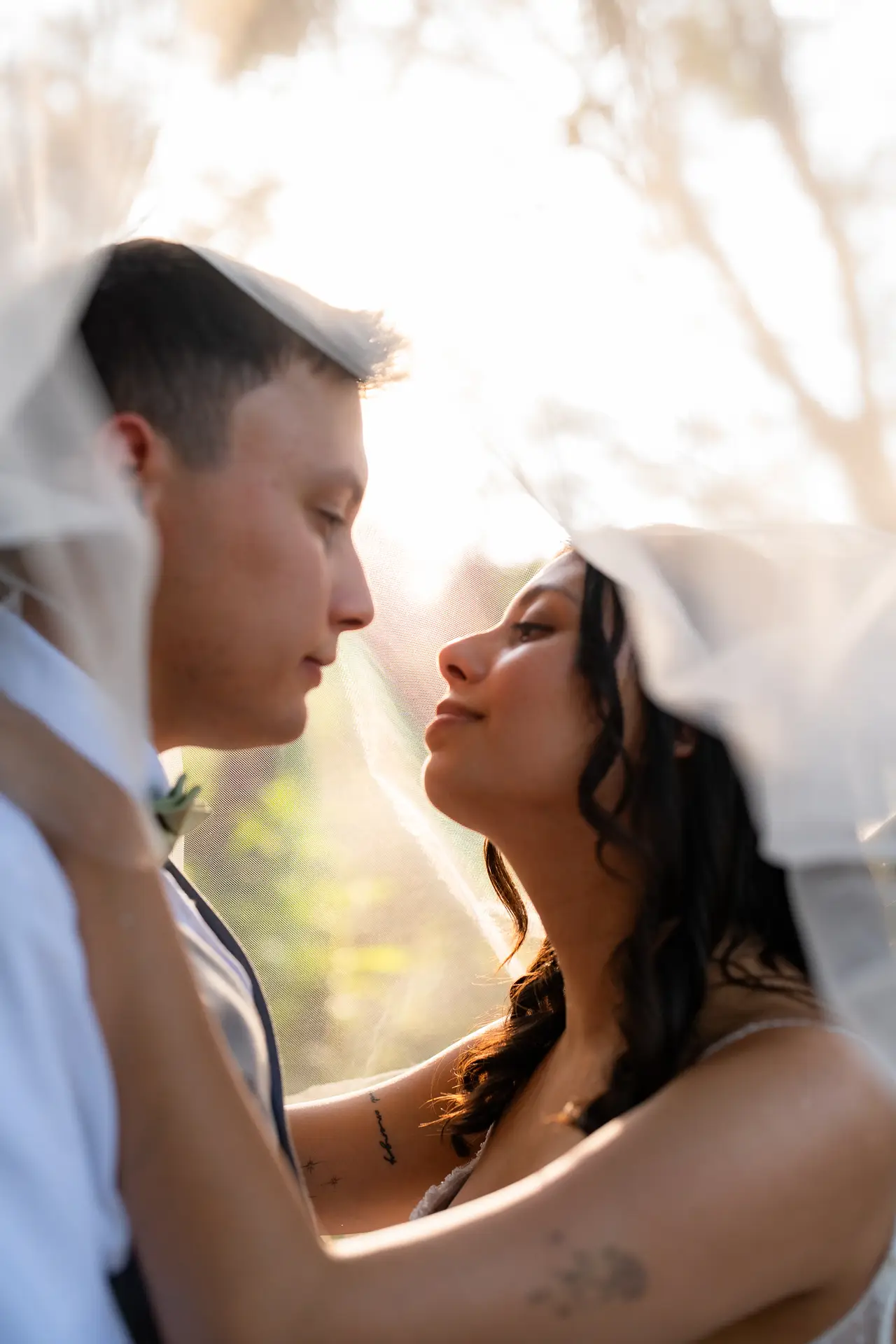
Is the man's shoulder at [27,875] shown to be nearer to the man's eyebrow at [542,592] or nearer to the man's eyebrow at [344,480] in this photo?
the man's eyebrow at [344,480]

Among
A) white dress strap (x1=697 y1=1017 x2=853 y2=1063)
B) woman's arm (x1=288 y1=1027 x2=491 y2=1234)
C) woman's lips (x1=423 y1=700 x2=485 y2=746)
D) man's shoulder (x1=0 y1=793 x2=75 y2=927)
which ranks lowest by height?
woman's arm (x1=288 y1=1027 x2=491 y2=1234)

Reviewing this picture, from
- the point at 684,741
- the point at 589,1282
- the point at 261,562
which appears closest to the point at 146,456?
the point at 261,562

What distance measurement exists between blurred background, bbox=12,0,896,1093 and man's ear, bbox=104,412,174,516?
0.25 meters

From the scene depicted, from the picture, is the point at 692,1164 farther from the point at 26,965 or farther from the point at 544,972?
the point at 544,972

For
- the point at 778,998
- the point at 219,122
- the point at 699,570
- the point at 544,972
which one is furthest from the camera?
the point at 544,972

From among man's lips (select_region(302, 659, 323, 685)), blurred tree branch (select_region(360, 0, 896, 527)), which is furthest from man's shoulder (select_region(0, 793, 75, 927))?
blurred tree branch (select_region(360, 0, 896, 527))

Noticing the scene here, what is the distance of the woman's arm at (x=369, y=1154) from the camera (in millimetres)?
2314

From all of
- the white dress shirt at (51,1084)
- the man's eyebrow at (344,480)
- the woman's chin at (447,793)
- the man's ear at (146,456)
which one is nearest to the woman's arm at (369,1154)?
the woman's chin at (447,793)

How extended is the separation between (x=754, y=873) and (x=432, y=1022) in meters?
0.88

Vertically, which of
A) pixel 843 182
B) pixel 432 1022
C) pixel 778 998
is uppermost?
pixel 843 182

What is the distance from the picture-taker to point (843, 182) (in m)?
1.12

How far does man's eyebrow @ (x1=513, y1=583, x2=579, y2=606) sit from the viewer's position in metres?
1.95

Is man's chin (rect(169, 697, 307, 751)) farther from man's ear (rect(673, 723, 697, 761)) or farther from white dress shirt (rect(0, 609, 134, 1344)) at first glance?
man's ear (rect(673, 723, 697, 761))

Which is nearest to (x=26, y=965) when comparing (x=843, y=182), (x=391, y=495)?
(x=391, y=495)
